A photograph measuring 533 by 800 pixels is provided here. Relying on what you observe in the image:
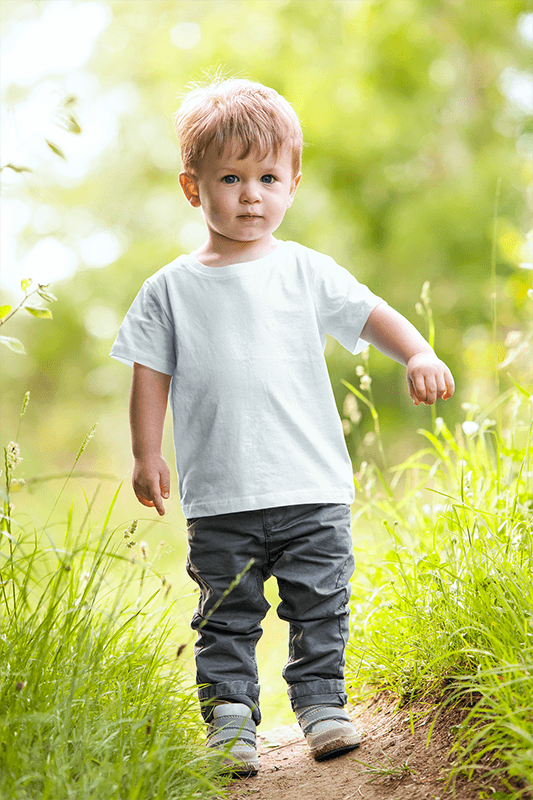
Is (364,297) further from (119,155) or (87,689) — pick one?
(119,155)

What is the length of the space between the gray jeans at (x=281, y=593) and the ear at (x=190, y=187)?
75 centimetres

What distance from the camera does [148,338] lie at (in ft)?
5.66

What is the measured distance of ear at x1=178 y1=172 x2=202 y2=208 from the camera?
68.6 inches

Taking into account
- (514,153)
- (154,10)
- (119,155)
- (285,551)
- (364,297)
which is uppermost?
(154,10)

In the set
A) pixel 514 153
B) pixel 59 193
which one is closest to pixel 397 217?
pixel 514 153

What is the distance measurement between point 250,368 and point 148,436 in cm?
28

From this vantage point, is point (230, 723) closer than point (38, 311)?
No

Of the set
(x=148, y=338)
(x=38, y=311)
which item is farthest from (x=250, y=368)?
(x=38, y=311)

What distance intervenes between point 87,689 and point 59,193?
7099 mm

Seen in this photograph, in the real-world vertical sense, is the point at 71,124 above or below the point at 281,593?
above

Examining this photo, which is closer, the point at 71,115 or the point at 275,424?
the point at 71,115

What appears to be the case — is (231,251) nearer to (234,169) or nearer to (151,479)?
(234,169)

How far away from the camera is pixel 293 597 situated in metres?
1.70

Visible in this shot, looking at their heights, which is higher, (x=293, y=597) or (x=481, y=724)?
(x=293, y=597)
